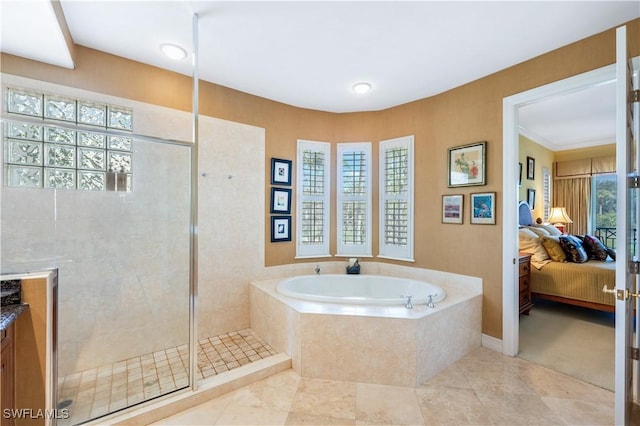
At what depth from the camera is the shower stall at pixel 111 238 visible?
1.89 meters

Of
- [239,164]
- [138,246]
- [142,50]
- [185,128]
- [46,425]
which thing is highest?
[142,50]

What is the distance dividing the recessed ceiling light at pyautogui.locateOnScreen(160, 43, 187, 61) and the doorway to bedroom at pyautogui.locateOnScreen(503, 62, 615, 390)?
9.47 feet

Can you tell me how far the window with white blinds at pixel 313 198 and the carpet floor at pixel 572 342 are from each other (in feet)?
7.64

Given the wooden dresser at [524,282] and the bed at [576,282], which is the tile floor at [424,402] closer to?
the wooden dresser at [524,282]

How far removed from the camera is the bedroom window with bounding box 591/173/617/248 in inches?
216

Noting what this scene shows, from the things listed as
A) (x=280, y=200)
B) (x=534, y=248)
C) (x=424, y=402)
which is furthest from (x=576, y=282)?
(x=280, y=200)

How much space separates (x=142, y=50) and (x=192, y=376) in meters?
2.55

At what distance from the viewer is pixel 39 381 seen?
5.13 feet

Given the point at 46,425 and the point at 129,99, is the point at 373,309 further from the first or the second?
the point at 129,99

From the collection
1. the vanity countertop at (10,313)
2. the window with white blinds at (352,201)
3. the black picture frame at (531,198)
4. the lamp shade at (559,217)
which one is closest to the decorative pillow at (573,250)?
the black picture frame at (531,198)

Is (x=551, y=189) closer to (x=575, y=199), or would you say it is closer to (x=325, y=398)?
(x=575, y=199)

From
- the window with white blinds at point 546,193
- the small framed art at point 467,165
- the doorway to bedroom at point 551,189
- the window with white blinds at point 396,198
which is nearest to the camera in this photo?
the doorway to bedroom at point 551,189

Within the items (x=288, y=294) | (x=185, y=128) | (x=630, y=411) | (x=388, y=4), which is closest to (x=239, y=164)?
(x=185, y=128)

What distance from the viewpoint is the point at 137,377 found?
2.04m
